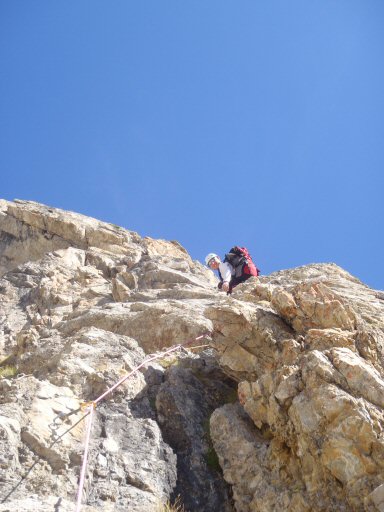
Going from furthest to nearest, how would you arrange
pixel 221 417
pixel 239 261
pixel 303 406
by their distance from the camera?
pixel 239 261 < pixel 221 417 < pixel 303 406

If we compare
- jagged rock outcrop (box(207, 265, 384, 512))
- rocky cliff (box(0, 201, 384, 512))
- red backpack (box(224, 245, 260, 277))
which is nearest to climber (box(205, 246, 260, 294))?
red backpack (box(224, 245, 260, 277))

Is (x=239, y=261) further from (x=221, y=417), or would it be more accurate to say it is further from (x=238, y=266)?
(x=221, y=417)

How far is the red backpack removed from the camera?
798 inches

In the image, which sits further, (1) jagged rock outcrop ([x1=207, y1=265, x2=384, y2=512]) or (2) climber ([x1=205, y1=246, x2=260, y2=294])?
(2) climber ([x1=205, y1=246, x2=260, y2=294])

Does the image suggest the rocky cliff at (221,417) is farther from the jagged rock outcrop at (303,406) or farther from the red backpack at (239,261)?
the red backpack at (239,261)

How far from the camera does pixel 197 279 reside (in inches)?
1043

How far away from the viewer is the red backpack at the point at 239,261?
66.5ft

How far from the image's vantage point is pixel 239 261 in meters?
20.4

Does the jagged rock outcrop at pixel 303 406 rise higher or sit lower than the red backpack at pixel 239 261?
lower

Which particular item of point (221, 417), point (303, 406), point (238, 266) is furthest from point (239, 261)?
point (303, 406)

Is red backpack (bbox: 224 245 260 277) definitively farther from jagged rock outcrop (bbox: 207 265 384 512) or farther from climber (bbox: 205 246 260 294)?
jagged rock outcrop (bbox: 207 265 384 512)

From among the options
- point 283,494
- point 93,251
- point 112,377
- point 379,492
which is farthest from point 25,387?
point 93,251

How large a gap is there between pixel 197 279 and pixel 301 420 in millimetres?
18130

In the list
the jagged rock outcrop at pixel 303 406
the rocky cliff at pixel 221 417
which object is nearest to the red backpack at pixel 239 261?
the rocky cliff at pixel 221 417
